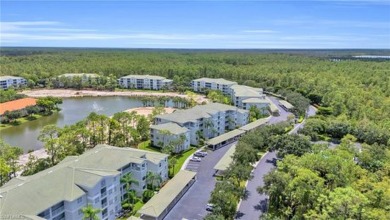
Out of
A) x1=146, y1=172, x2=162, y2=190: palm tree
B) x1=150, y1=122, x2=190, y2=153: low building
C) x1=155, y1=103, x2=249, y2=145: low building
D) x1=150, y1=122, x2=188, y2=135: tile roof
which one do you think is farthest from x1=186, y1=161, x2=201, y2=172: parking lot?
x1=155, y1=103, x2=249, y2=145: low building

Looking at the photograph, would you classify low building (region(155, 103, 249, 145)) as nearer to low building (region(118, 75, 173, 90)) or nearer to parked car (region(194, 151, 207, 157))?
parked car (region(194, 151, 207, 157))

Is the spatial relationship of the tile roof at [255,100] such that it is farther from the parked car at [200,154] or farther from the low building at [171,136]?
the parked car at [200,154]

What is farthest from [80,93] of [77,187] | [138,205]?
[77,187]

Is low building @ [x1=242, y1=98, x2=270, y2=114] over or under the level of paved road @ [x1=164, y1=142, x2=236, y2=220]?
over

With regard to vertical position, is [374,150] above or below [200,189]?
above

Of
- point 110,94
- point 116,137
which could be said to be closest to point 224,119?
point 116,137

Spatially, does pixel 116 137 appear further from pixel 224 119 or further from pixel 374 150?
pixel 374 150
